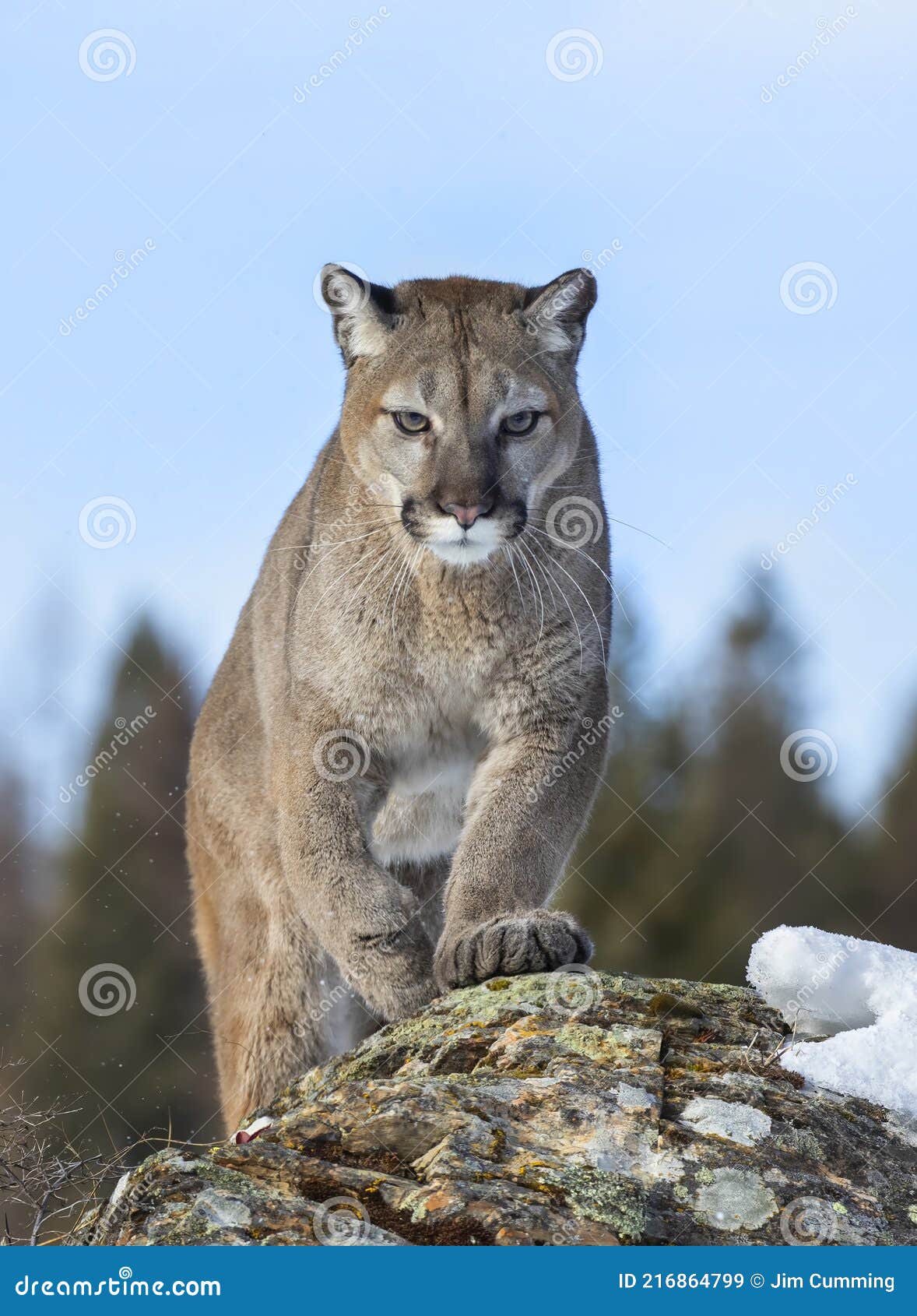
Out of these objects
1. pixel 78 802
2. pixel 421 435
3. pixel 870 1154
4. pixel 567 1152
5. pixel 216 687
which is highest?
pixel 421 435

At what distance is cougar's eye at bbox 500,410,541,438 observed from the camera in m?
6.21

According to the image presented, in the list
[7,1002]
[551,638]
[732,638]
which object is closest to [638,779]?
[732,638]

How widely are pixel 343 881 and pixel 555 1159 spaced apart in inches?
102

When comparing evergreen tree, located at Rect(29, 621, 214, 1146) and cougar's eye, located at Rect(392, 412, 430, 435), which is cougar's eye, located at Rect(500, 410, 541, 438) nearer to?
cougar's eye, located at Rect(392, 412, 430, 435)

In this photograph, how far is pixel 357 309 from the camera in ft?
21.7

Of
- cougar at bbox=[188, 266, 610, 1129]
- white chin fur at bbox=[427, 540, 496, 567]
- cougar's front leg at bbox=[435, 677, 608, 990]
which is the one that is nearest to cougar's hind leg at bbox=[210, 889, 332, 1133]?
cougar at bbox=[188, 266, 610, 1129]

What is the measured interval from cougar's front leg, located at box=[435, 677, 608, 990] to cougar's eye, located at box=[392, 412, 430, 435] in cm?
132

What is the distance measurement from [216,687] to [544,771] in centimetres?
281

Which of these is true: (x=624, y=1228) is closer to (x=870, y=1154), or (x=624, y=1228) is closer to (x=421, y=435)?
(x=870, y=1154)

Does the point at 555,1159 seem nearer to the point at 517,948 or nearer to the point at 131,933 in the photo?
the point at 517,948

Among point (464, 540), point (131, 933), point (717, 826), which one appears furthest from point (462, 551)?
point (717, 826)

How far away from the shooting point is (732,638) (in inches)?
1034

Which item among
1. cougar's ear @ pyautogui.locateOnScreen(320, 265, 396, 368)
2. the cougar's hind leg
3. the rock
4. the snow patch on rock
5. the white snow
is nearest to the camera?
the rock

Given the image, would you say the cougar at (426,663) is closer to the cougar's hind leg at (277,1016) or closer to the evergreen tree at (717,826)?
the cougar's hind leg at (277,1016)
